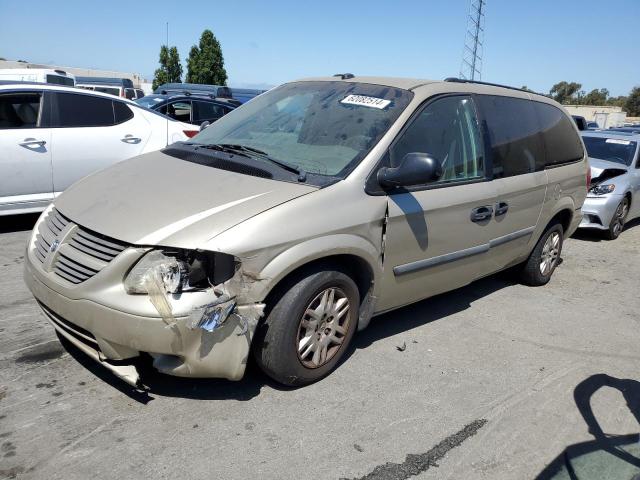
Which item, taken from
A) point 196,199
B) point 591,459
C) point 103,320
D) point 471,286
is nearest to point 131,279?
point 103,320

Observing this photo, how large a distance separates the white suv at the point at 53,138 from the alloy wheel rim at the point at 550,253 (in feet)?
15.8

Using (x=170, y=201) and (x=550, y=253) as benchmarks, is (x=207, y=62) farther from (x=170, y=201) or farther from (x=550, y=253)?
(x=170, y=201)

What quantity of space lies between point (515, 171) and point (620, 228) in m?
5.23

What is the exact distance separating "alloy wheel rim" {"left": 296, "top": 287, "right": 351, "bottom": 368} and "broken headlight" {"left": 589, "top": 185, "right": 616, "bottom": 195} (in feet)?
21.3

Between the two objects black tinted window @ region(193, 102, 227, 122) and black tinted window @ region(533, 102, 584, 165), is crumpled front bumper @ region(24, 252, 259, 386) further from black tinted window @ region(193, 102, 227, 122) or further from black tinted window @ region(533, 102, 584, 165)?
black tinted window @ region(193, 102, 227, 122)

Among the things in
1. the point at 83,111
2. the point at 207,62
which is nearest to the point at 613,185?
the point at 83,111

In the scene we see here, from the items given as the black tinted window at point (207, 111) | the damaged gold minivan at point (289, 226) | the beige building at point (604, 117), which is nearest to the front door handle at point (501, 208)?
the damaged gold minivan at point (289, 226)

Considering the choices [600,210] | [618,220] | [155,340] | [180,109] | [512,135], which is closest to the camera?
[155,340]

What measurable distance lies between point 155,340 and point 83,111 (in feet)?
15.3

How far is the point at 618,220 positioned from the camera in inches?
342

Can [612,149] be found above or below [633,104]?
below

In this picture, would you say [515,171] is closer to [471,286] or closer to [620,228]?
[471,286]

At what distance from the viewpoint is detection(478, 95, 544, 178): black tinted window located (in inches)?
174

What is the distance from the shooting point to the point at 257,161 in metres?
3.57
